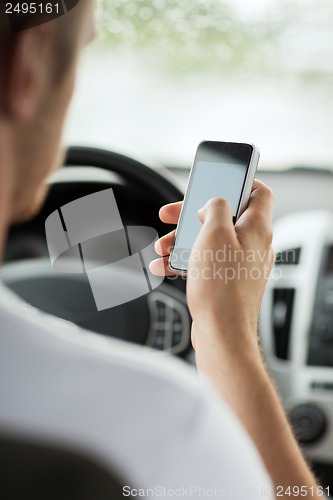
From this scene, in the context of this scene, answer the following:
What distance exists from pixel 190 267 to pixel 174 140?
4.05 feet

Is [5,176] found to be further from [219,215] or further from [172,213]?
[172,213]

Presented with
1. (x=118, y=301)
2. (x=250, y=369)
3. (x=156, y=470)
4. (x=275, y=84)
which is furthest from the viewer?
(x=275, y=84)

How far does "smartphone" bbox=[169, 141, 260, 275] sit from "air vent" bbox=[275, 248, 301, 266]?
68cm

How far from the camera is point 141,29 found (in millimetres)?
1593

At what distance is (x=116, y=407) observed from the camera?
41cm

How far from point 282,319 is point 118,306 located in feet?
1.29

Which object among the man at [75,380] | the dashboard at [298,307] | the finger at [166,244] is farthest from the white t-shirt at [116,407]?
the dashboard at [298,307]

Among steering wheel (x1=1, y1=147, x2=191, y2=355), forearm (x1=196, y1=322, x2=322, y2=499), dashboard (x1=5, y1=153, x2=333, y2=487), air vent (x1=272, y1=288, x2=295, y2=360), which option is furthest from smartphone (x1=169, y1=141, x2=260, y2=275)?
air vent (x1=272, y1=288, x2=295, y2=360)

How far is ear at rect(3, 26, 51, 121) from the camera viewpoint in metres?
0.40

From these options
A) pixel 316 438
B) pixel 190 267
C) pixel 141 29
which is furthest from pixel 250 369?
pixel 141 29

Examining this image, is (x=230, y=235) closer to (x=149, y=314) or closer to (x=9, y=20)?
(x=9, y=20)

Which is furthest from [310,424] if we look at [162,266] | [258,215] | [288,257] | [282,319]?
[258,215]

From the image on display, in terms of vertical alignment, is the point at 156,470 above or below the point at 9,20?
below

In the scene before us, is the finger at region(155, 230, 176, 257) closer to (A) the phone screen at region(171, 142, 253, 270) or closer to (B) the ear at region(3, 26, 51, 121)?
(A) the phone screen at region(171, 142, 253, 270)
